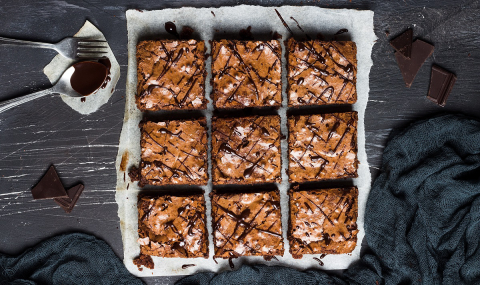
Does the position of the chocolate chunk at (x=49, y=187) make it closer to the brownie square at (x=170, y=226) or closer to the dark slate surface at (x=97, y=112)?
the dark slate surface at (x=97, y=112)

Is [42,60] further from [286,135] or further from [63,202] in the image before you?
[286,135]

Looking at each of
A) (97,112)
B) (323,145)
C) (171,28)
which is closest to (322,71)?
(323,145)

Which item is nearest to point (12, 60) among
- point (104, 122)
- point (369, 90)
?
point (104, 122)

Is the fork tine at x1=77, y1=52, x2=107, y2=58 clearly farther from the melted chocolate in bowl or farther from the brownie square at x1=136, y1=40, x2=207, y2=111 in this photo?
the brownie square at x1=136, y1=40, x2=207, y2=111

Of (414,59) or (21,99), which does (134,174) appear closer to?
(21,99)

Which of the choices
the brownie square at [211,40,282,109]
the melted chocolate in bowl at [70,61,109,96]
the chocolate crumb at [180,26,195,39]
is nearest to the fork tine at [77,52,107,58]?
the melted chocolate in bowl at [70,61,109,96]

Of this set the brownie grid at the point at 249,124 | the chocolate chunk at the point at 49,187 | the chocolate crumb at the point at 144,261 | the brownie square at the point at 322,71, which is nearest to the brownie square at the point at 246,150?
the brownie grid at the point at 249,124
